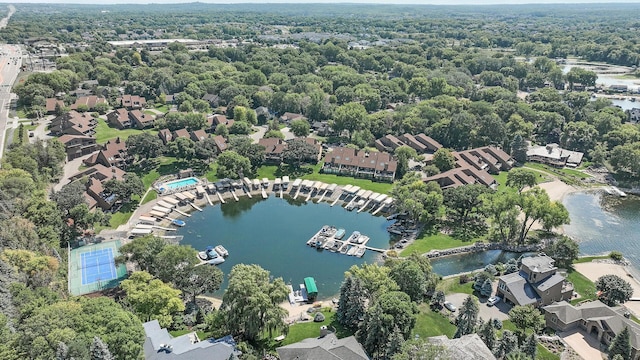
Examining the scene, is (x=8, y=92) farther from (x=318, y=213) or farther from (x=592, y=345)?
(x=592, y=345)

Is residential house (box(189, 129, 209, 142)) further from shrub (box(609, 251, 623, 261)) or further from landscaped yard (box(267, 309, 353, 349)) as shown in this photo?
shrub (box(609, 251, 623, 261))

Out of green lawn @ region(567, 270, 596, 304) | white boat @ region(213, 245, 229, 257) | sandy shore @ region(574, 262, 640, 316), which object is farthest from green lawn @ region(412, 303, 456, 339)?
white boat @ region(213, 245, 229, 257)

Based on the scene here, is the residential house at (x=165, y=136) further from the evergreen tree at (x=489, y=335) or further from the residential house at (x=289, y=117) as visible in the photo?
the evergreen tree at (x=489, y=335)

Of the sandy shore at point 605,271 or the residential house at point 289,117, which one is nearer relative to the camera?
the sandy shore at point 605,271

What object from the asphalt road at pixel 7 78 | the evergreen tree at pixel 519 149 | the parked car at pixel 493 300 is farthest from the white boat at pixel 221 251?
the evergreen tree at pixel 519 149

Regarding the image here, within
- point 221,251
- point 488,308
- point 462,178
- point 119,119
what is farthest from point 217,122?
point 488,308
